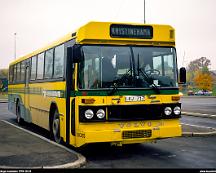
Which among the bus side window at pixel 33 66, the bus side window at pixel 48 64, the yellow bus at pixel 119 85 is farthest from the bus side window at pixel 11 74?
the yellow bus at pixel 119 85

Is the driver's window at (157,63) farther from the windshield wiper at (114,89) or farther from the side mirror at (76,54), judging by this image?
the side mirror at (76,54)

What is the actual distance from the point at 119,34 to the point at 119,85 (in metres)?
1.32

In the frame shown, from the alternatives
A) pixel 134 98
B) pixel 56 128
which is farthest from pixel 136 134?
pixel 56 128

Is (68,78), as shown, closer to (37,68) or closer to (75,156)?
(75,156)

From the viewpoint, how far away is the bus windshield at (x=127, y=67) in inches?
371

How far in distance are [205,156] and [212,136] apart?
4154 millimetres

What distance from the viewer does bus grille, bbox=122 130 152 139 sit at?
373 inches

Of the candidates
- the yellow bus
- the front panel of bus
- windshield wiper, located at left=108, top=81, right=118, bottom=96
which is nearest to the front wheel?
the yellow bus

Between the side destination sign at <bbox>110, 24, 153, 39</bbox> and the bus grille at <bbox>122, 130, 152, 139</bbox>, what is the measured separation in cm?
239

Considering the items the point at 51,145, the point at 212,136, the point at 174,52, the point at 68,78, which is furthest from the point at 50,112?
the point at 212,136

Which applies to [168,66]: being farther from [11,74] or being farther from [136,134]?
[11,74]

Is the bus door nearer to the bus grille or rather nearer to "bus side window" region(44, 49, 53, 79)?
"bus side window" region(44, 49, 53, 79)

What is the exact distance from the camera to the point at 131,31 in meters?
10.0

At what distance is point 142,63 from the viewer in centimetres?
987
